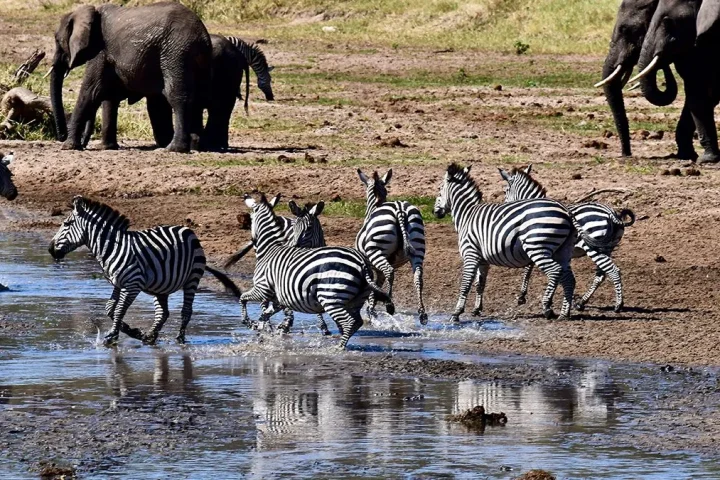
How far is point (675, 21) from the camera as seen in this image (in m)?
20.1

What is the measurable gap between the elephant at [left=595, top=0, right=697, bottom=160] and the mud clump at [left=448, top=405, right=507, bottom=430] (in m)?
12.0

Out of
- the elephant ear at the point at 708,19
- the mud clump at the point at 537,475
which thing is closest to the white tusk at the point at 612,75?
the elephant ear at the point at 708,19

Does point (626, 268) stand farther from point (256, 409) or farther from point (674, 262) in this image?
point (256, 409)

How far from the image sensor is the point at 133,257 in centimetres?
1220

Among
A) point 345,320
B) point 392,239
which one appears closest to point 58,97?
point 392,239

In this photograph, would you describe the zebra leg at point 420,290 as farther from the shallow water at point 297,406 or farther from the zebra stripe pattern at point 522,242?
the zebra stripe pattern at point 522,242

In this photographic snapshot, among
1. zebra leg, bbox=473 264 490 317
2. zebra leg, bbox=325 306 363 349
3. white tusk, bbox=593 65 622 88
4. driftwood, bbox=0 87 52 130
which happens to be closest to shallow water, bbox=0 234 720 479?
zebra leg, bbox=325 306 363 349

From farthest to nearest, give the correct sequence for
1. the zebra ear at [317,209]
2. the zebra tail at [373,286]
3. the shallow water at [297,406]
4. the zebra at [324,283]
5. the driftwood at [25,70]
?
the driftwood at [25,70]
the zebra ear at [317,209]
the zebra at [324,283]
the zebra tail at [373,286]
the shallow water at [297,406]

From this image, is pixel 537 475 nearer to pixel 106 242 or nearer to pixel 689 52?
pixel 106 242

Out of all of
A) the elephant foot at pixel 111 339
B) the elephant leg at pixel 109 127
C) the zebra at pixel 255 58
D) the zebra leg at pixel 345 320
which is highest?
the zebra at pixel 255 58

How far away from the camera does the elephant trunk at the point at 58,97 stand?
23.8m

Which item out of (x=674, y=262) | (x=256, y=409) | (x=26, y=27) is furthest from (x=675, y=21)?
(x=26, y=27)

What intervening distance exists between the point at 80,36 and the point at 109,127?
135cm

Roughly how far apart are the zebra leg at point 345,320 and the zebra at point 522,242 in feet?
5.04
